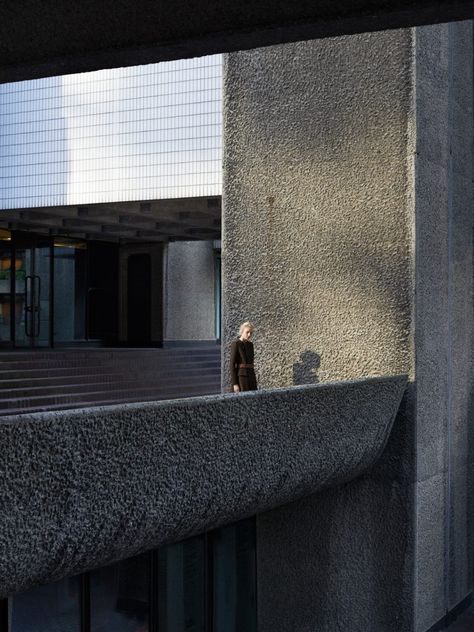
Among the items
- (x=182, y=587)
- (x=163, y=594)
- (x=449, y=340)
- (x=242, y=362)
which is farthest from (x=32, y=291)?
(x=163, y=594)

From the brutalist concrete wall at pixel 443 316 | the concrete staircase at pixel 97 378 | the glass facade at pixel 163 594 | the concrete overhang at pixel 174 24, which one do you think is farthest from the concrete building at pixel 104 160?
the concrete overhang at pixel 174 24

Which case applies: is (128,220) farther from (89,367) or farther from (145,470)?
(145,470)

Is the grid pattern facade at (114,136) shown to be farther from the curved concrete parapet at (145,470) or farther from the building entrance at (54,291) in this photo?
the curved concrete parapet at (145,470)

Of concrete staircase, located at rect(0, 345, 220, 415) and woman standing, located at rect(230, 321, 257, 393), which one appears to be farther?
concrete staircase, located at rect(0, 345, 220, 415)

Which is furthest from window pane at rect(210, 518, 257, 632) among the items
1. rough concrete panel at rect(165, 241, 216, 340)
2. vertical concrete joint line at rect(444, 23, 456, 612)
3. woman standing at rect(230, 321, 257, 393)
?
rough concrete panel at rect(165, 241, 216, 340)

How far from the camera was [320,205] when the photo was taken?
7938mm

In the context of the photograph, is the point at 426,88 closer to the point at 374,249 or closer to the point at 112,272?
the point at 374,249

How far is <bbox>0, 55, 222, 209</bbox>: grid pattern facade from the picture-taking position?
754 inches

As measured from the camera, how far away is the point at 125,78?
19766 mm

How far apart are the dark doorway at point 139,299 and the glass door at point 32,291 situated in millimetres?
3104

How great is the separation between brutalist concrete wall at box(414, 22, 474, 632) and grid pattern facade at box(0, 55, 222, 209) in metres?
10.4

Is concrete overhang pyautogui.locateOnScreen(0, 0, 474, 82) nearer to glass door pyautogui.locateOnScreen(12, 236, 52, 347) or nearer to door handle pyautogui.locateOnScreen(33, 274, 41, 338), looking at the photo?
glass door pyautogui.locateOnScreen(12, 236, 52, 347)

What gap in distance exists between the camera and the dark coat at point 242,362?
26.3 ft

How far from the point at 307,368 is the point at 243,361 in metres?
0.54
